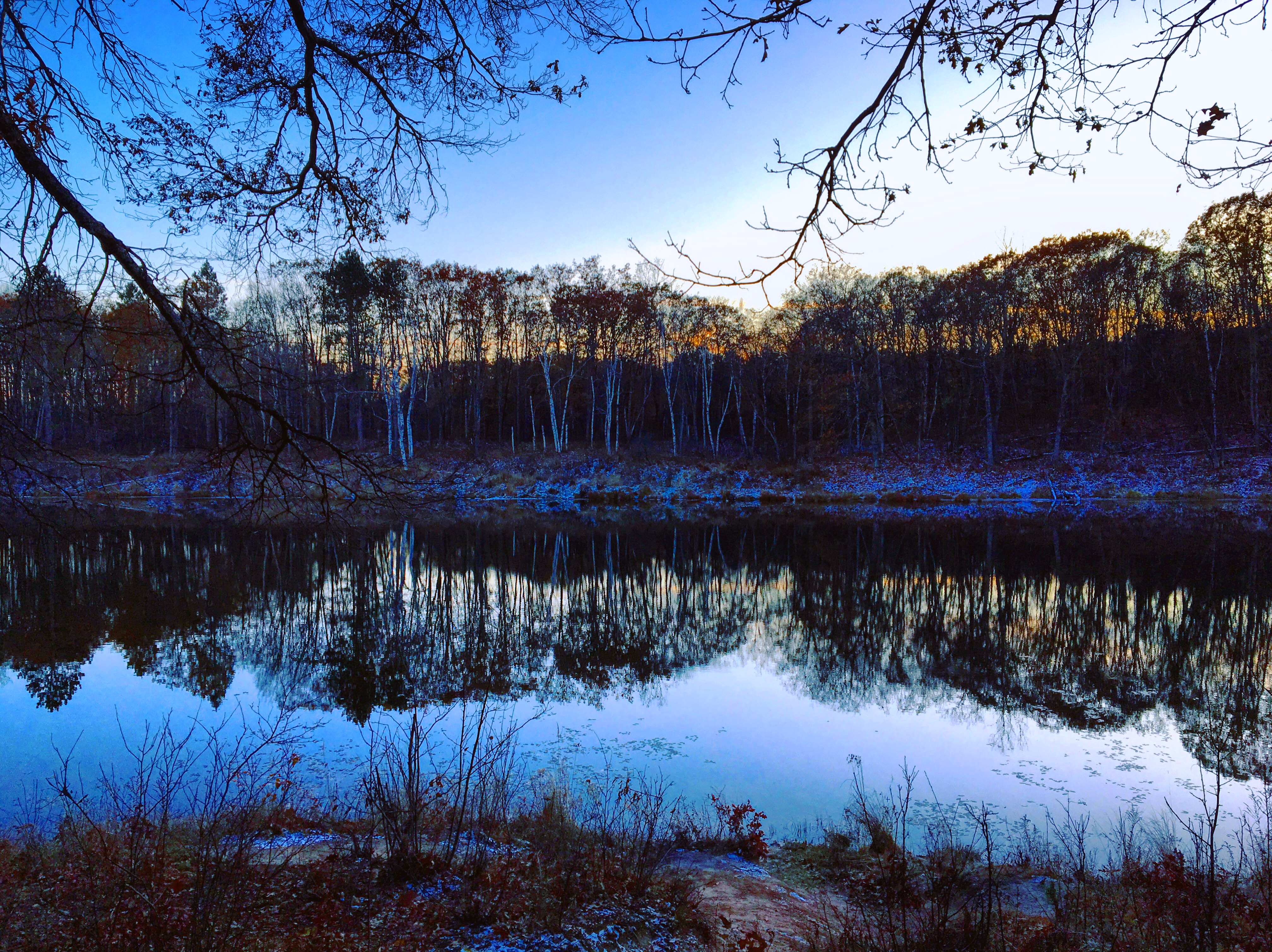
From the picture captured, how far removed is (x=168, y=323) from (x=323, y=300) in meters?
34.1

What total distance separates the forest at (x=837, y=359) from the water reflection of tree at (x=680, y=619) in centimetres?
1428

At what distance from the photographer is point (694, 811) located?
6.73 m

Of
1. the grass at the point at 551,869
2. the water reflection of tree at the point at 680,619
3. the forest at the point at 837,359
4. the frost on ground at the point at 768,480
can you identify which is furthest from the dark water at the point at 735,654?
the forest at the point at 837,359

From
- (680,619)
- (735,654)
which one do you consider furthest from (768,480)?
(735,654)

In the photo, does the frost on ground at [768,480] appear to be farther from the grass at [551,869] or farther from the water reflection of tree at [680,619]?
the grass at [551,869]

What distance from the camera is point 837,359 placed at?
44.6 m

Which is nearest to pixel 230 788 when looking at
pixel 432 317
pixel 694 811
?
pixel 694 811

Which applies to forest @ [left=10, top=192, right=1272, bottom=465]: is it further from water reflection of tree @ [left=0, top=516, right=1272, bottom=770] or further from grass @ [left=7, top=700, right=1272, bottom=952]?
grass @ [left=7, top=700, right=1272, bottom=952]

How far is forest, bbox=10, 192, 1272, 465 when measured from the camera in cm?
3825

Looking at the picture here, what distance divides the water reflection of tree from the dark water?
0.07 metres

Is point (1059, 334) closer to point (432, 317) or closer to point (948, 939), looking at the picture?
point (432, 317)

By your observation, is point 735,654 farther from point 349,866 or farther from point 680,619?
point 349,866

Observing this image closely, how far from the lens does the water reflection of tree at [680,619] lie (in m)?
10.1

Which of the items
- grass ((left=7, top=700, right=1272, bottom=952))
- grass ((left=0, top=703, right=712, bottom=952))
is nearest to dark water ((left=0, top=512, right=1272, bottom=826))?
grass ((left=7, top=700, right=1272, bottom=952))
